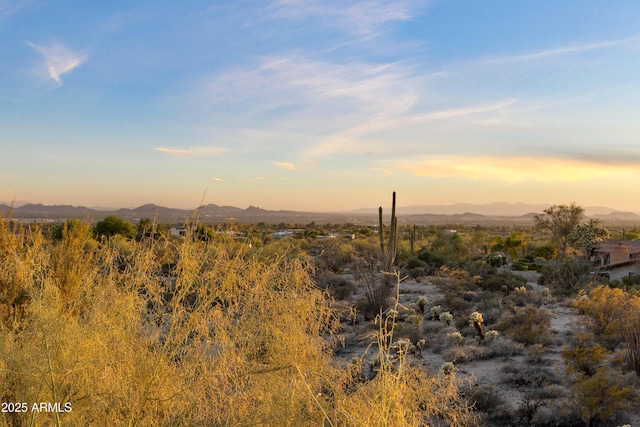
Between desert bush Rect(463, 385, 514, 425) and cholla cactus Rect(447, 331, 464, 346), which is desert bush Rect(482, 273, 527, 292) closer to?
cholla cactus Rect(447, 331, 464, 346)

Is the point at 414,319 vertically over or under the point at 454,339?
over

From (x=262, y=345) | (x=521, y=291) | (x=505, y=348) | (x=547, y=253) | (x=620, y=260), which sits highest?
(x=262, y=345)

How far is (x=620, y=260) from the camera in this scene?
21391mm

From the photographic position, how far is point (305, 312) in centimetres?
542

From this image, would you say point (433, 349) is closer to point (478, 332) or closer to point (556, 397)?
point (478, 332)

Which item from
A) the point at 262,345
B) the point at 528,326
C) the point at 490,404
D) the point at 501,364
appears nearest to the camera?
the point at 262,345

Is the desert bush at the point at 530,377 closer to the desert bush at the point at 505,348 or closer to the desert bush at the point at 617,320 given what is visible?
the desert bush at the point at 505,348

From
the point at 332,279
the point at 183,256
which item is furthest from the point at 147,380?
the point at 332,279

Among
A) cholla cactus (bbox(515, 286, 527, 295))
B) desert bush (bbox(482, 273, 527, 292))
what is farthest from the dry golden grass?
desert bush (bbox(482, 273, 527, 292))

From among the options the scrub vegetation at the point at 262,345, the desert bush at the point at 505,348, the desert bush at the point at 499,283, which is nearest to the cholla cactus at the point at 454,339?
the scrub vegetation at the point at 262,345

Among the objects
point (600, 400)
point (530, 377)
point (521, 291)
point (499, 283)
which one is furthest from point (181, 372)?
point (499, 283)

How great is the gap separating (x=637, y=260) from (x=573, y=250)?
10219mm

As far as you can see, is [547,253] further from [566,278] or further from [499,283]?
[499,283]

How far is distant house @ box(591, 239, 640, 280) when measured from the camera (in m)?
19.6
